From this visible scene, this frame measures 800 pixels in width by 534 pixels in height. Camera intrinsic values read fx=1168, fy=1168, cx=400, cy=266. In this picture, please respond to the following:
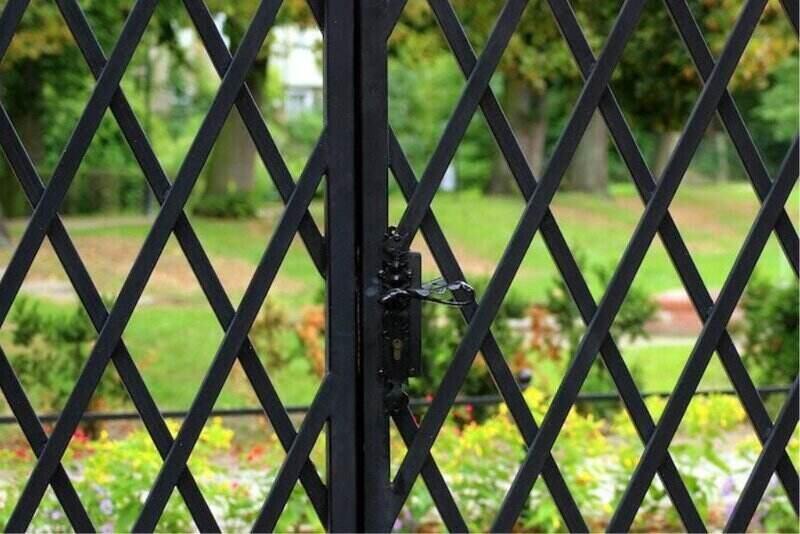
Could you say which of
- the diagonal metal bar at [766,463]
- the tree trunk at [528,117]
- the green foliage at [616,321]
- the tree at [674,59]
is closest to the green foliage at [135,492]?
the diagonal metal bar at [766,463]

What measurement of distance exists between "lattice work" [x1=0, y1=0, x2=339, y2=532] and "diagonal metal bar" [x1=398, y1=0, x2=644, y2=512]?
0.77 feet

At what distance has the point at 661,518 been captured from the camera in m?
6.07

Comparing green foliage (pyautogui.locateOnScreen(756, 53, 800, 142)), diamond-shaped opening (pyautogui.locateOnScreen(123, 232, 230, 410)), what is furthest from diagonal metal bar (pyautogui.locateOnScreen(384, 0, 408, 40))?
green foliage (pyautogui.locateOnScreen(756, 53, 800, 142))

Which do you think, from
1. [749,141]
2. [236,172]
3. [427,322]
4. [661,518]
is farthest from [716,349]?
[236,172]

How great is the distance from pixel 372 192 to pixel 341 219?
9 centimetres

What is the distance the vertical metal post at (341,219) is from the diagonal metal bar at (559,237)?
0.24 metres

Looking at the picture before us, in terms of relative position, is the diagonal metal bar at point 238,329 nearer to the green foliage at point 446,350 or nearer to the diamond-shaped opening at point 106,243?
the green foliage at point 446,350

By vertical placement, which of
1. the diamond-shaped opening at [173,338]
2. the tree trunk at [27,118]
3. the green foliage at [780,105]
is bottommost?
the diamond-shaped opening at [173,338]

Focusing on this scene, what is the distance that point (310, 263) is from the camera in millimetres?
17734

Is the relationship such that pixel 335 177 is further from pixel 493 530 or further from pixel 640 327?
pixel 640 327

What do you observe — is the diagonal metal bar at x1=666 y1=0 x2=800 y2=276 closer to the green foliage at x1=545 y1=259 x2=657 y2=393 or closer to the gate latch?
the gate latch

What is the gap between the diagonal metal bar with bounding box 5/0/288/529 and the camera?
2.63m

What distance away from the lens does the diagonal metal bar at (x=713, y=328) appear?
2838 mm

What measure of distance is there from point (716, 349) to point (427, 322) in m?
5.73
